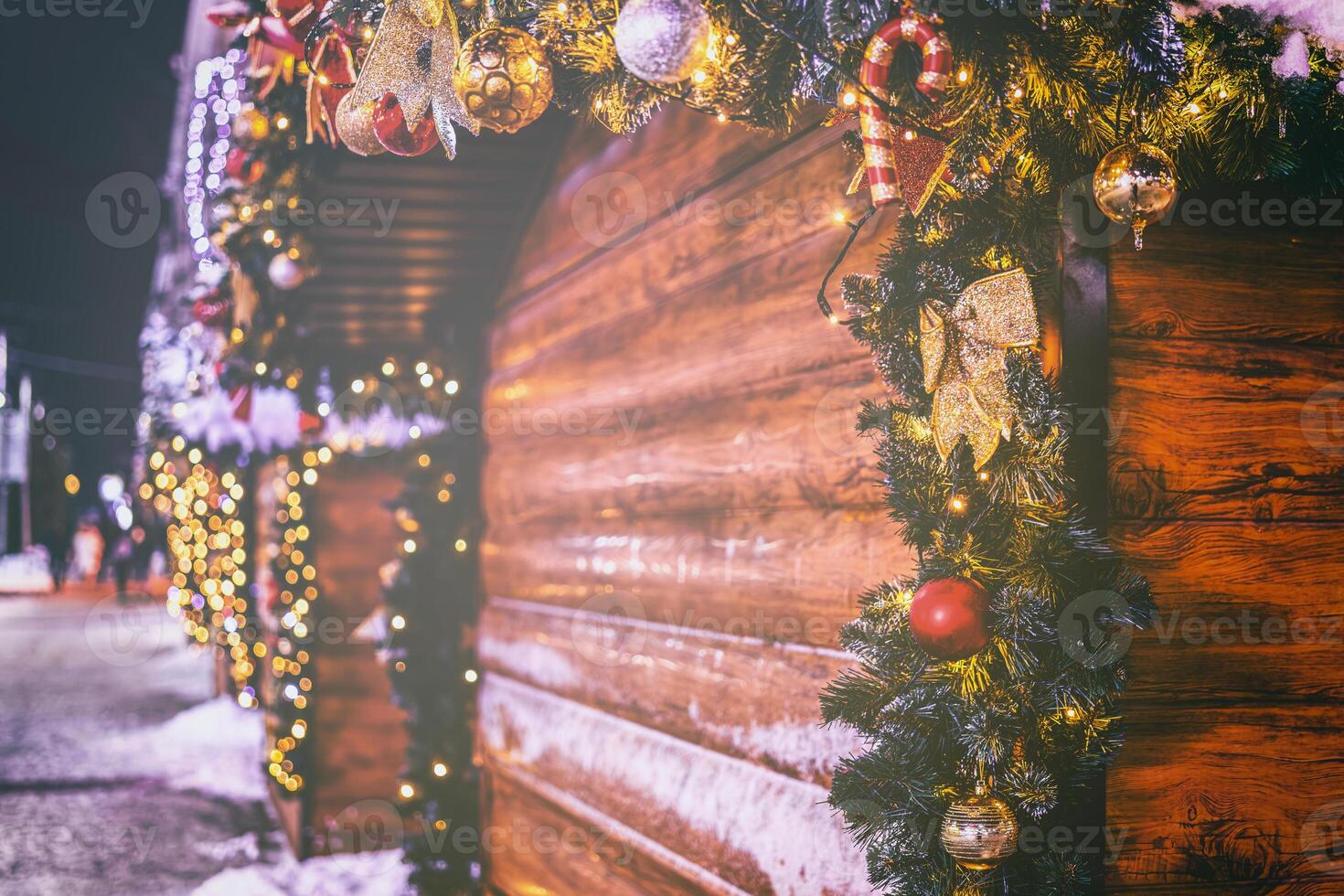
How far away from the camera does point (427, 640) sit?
5254 millimetres

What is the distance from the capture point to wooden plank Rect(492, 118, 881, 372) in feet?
8.46

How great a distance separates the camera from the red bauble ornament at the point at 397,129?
2031mm

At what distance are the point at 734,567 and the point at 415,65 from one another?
5.42 ft

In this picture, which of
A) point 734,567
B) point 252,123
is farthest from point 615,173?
point 734,567

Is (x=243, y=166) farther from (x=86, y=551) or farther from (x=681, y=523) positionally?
(x=86, y=551)

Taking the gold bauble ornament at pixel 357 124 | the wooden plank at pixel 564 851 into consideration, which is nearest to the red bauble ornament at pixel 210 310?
the wooden plank at pixel 564 851

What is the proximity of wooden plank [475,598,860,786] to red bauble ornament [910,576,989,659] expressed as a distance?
2.56 ft

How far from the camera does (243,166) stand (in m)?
3.95

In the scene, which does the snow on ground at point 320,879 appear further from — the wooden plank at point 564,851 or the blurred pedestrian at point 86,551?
the blurred pedestrian at point 86,551

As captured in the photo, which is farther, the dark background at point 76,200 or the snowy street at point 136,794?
the dark background at point 76,200

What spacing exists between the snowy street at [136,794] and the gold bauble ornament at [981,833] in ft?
14.3

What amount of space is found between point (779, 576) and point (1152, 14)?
160 centimetres

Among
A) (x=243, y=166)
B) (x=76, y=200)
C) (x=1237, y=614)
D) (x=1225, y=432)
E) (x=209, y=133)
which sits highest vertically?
(x=76, y=200)

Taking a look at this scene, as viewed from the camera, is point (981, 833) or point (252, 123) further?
point (252, 123)
